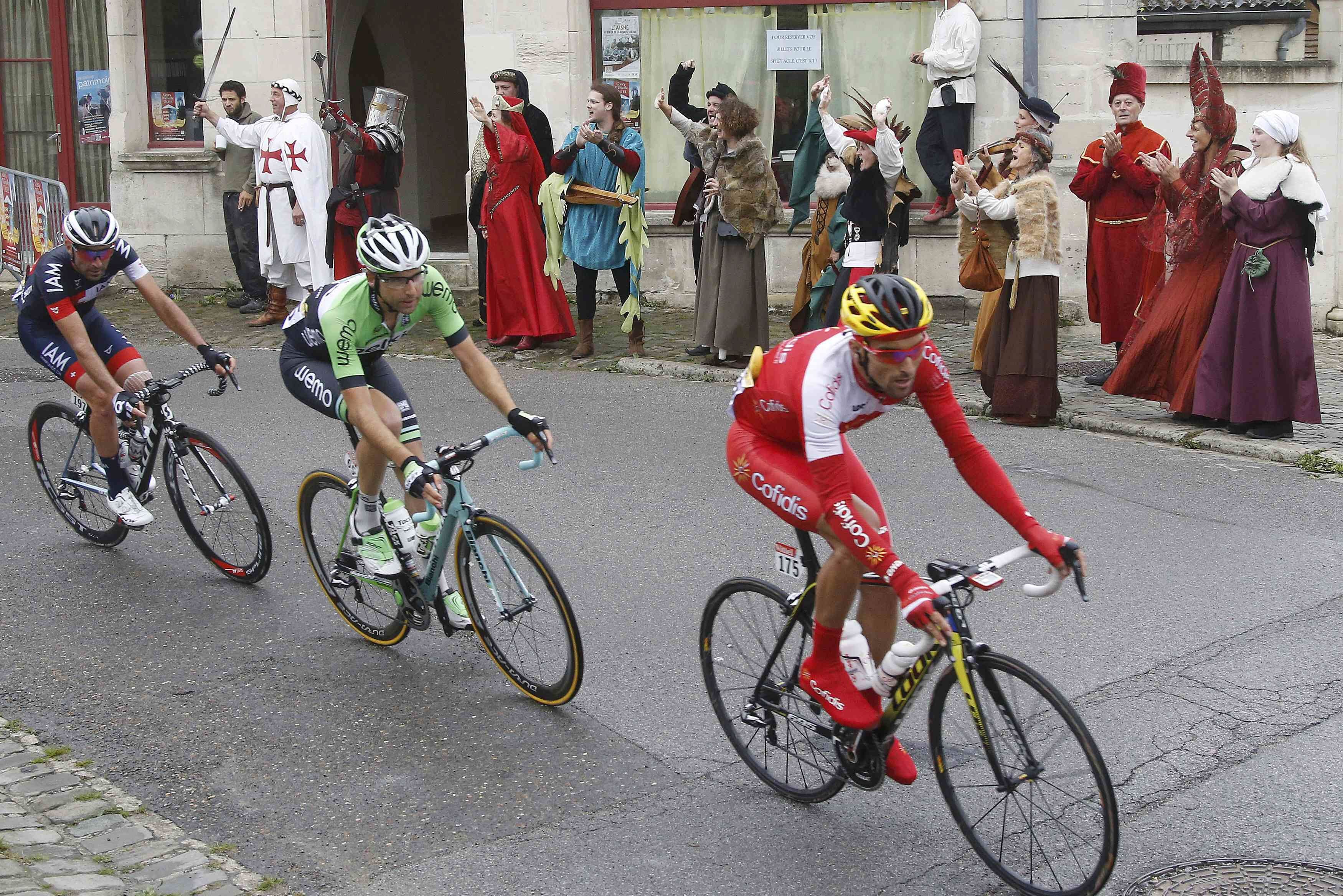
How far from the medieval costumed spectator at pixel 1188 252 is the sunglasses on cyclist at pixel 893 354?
6.16m

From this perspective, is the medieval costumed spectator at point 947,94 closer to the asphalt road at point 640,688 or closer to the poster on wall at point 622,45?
the poster on wall at point 622,45

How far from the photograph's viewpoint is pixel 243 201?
15.2 meters

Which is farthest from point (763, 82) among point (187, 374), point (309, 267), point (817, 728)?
point (817, 728)

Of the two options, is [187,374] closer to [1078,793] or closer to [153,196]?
[1078,793]

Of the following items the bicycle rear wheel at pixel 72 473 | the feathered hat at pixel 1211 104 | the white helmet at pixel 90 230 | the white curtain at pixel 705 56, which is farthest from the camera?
the white curtain at pixel 705 56

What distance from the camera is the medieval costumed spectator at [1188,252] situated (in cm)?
1003

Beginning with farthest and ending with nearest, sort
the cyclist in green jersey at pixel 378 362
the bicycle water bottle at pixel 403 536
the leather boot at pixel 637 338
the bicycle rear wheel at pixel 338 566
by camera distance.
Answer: the leather boot at pixel 637 338 → the bicycle rear wheel at pixel 338 566 → the bicycle water bottle at pixel 403 536 → the cyclist in green jersey at pixel 378 362

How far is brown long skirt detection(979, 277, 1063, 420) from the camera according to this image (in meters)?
10.4

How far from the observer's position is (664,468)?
938 centimetres

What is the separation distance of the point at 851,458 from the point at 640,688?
1.53 metres

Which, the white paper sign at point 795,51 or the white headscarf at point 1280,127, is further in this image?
the white paper sign at point 795,51

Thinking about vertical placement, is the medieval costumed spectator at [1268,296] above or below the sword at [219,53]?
below

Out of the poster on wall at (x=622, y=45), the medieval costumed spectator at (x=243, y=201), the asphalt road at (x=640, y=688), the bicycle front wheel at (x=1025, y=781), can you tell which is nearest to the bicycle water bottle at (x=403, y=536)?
the asphalt road at (x=640, y=688)

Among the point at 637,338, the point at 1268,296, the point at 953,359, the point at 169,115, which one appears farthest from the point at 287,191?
the point at 1268,296
